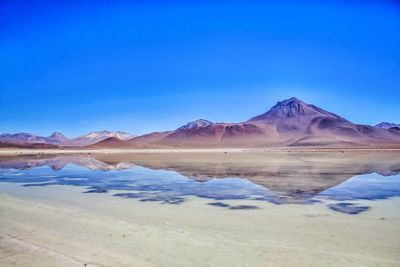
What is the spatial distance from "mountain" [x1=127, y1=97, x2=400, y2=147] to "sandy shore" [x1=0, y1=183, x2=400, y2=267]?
115634mm

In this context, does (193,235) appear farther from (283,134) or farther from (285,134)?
(283,134)

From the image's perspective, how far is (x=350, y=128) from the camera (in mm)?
143375

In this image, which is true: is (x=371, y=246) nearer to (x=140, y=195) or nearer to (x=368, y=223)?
(x=368, y=223)

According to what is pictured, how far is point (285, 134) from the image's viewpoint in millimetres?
150500

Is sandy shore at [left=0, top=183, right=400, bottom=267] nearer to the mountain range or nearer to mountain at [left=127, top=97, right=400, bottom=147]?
the mountain range

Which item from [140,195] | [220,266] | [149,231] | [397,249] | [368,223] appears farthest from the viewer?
[140,195]

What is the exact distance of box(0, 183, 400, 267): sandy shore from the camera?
14.7 feet

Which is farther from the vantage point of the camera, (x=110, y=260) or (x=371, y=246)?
(x=371, y=246)

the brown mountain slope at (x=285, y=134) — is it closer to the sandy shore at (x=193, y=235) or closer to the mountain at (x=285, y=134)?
the mountain at (x=285, y=134)

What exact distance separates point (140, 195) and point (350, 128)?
149 m

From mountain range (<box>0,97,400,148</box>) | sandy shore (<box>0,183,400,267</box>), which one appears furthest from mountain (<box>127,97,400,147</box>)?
sandy shore (<box>0,183,400,267</box>)

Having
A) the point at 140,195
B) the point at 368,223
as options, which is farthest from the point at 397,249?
the point at 140,195

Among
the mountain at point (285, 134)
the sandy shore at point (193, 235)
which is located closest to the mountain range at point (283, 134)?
the mountain at point (285, 134)

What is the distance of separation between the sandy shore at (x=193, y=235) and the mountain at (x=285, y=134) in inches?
4553
